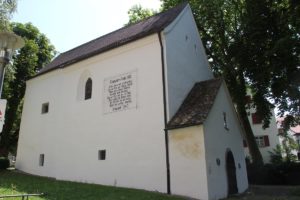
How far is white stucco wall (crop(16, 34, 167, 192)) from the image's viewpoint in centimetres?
1430

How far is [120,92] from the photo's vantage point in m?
16.1

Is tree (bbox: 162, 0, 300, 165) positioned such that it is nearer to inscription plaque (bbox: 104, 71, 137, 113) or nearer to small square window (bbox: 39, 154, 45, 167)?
inscription plaque (bbox: 104, 71, 137, 113)

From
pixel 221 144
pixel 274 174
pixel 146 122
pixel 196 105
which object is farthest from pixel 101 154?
pixel 274 174

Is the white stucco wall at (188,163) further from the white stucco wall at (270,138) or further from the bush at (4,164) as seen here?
the white stucco wall at (270,138)

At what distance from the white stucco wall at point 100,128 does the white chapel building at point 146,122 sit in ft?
0.16

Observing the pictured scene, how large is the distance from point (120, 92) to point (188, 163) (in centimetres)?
529

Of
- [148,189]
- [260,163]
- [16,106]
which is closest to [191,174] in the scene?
[148,189]

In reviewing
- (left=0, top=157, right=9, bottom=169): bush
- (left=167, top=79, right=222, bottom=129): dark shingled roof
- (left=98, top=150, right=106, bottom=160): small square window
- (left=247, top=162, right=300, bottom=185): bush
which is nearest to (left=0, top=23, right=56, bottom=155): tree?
(left=0, top=157, right=9, bottom=169): bush

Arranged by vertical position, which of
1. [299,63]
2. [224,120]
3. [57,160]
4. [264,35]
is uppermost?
[264,35]

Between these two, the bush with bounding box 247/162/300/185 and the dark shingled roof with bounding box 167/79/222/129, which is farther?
the bush with bounding box 247/162/300/185

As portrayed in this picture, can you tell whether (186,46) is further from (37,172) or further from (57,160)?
(37,172)

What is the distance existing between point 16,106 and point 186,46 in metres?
15.8

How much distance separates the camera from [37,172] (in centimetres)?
1917

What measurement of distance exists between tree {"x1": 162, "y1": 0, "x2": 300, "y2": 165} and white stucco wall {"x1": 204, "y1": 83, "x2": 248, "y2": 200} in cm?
404
